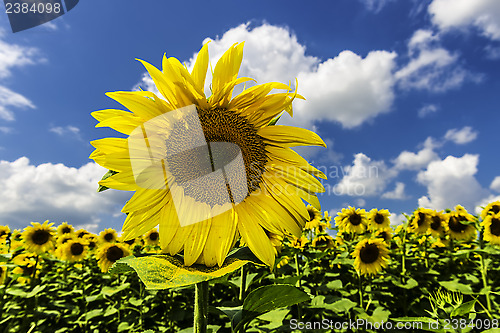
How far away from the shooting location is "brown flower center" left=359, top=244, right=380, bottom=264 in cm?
421

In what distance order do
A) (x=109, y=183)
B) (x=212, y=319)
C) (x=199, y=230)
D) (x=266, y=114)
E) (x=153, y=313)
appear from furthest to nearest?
(x=153, y=313)
(x=212, y=319)
(x=266, y=114)
(x=199, y=230)
(x=109, y=183)

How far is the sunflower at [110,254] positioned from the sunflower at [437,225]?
5121 millimetres

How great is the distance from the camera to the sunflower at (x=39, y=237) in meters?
5.03

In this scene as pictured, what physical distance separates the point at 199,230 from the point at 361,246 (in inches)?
158

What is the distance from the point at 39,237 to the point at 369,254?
540 centimetres

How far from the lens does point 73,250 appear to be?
5199 millimetres

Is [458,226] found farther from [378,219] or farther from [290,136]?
[290,136]

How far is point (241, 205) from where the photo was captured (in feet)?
3.24

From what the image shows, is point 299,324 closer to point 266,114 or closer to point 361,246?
point 361,246

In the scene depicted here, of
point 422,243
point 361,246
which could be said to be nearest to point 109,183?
point 361,246

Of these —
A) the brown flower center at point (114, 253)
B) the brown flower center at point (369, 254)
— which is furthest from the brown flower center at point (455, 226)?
the brown flower center at point (114, 253)

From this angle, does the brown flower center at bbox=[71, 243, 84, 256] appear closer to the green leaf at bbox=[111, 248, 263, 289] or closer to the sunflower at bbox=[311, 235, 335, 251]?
the sunflower at bbox=[311, 235, 335, 251]

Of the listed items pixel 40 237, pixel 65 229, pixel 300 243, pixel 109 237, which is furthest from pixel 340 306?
pixel 65 229

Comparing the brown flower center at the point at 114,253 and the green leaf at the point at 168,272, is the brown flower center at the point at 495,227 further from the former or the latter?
the brown flower center at the point at 114,253
